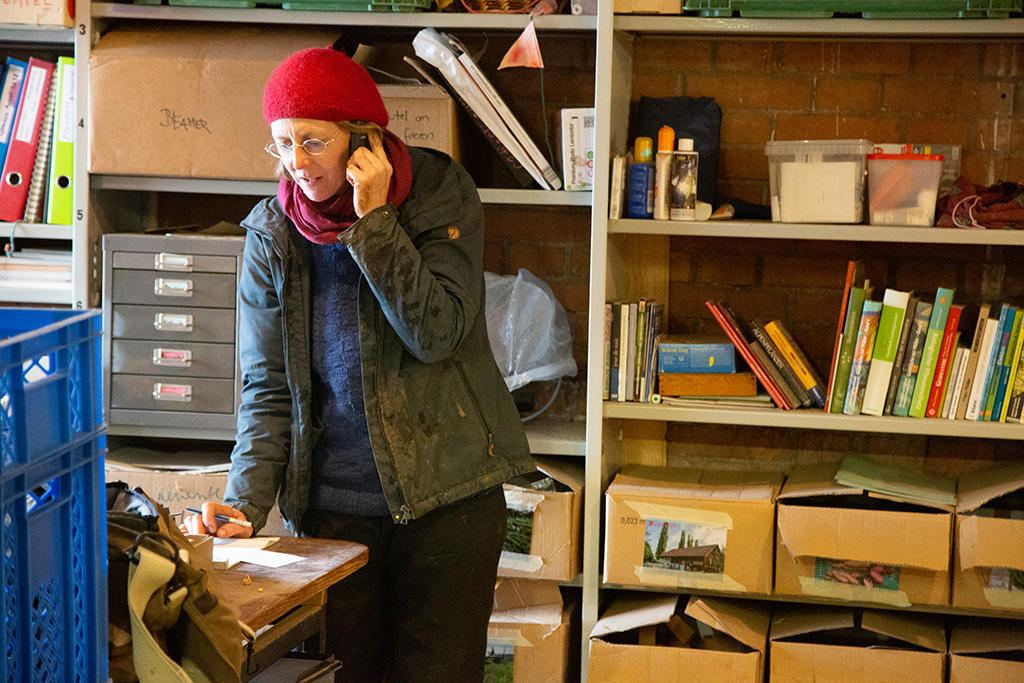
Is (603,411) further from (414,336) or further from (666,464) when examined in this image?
(414,336)

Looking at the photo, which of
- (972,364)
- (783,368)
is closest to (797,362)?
(783,368)

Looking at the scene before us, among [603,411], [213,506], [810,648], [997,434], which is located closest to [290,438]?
[213,506]

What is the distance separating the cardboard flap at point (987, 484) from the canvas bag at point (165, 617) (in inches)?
64.3

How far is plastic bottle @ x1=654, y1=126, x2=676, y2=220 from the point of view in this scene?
2318 millimetres

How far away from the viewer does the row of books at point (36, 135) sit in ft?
8.01

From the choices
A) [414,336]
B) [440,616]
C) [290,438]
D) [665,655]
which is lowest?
[665,655]

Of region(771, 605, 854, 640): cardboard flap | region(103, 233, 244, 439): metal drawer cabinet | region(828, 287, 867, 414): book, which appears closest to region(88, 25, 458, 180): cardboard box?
region(103, 233, 244, 439): metal drawer cabinet

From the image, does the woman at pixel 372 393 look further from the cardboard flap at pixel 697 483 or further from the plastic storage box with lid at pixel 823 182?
the plastic storage box with lid at pixel 823 182

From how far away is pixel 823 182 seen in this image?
2.30 meters

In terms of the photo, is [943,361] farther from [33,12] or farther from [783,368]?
[33,12]

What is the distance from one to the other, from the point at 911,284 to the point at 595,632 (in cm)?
112

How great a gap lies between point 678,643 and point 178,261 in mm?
1409

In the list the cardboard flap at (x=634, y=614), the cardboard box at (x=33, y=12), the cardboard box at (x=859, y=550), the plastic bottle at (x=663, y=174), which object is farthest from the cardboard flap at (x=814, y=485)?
the cardboard box at (x=33, y=12)

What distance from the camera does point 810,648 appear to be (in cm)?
228
